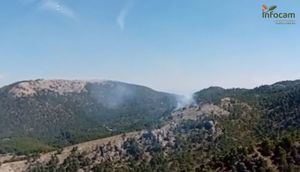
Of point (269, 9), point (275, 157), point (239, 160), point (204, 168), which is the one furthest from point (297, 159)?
point (269, 9)

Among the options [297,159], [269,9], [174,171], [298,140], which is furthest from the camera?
[174,171]

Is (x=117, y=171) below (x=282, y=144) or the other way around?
below

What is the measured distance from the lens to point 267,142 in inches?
4781

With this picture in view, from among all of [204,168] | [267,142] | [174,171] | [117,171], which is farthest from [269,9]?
[117,171]

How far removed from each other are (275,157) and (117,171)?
9679cm

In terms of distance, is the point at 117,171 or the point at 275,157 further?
the point at 117,171

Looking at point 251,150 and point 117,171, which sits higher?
point 251,150

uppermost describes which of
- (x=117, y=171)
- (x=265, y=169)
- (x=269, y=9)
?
(x=269, y=9)

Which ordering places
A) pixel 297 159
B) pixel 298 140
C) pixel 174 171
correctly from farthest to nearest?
1. pixel 174 171
2. pixel 298 140
3. pixel 297 159

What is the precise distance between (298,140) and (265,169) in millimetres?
18529

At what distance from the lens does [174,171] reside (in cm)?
18862

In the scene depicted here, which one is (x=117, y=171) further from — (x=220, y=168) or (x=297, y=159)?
(x=297, y=159)

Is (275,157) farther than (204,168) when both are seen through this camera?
No

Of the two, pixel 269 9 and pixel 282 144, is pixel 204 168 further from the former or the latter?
pixel 269 9
